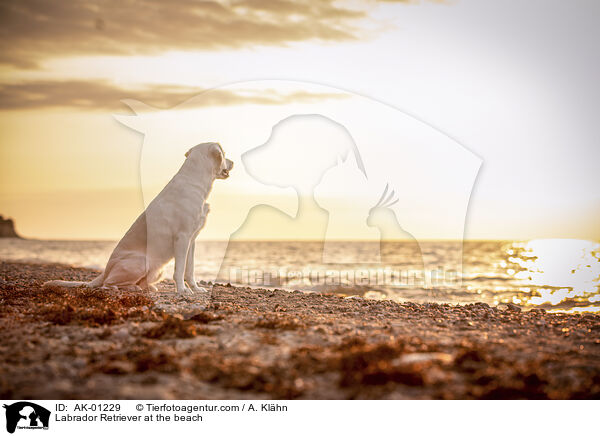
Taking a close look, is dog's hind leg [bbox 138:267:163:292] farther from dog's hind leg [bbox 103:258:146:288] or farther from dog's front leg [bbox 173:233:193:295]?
dog's front leg [bbox 173:233:193:295]

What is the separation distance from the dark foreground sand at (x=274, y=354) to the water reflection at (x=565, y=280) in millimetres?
5415

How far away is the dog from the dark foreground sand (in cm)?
95

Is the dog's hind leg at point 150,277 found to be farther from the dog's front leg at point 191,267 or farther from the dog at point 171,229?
the dog's front leg at point 191,267

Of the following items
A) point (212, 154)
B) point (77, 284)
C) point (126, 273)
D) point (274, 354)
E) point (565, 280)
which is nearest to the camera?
point (274, 354)

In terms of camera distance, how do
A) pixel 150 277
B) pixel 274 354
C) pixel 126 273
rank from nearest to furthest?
1. pixel 274 354
2. pixel 126 273
3. pixel 150 277

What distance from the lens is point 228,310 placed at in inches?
291

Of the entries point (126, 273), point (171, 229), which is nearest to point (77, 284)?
point (126, 273)

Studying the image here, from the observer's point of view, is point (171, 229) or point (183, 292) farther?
point (183, 292)

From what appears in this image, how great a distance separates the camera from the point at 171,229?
27.8 ft

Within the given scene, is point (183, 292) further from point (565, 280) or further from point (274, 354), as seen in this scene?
point (565, 280)

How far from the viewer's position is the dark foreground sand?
4059 millimetres
